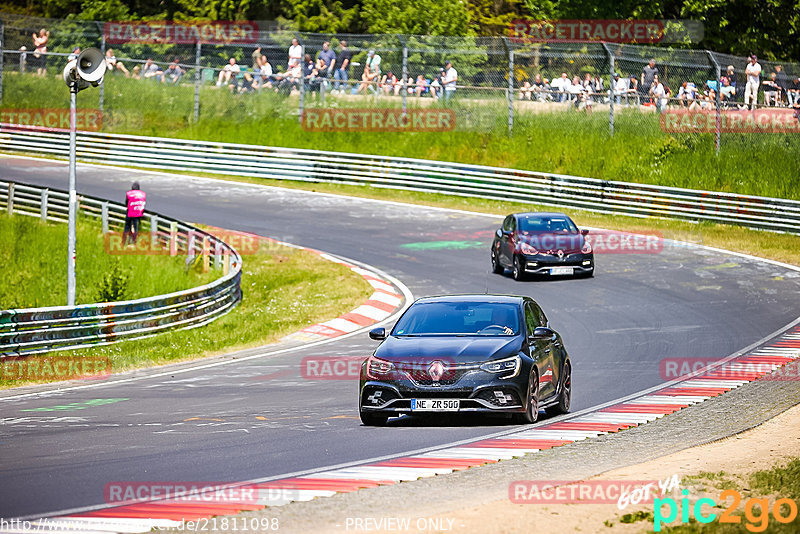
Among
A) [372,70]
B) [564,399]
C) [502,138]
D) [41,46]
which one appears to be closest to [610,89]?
[502,138]

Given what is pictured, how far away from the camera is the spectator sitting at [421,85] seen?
3847cm

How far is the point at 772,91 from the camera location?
3347cm

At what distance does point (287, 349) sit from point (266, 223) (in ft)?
44.7

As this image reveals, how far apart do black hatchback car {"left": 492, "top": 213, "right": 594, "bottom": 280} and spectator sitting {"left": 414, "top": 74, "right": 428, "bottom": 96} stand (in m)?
13.1

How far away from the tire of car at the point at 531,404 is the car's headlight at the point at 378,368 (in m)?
1.39

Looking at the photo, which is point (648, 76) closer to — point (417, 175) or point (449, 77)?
point (449, 77)

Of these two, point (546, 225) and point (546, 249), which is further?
point (546, 225)

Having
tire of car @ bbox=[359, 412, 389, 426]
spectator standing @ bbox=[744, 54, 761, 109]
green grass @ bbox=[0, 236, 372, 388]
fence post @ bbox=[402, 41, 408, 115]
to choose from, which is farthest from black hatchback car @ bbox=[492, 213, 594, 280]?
tire of car @ bbox=[359, 412, 389, 426]

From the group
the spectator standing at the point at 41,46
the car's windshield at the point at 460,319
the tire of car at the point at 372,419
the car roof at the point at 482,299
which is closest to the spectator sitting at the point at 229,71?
the spectator standing at the point at 41,46

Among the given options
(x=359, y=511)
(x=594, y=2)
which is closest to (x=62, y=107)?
(x=594, y=2)

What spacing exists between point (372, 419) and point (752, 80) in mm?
24059

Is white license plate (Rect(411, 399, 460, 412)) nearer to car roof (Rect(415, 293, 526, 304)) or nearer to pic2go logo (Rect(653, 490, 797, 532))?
car roof (Rect(415, 293, 526, 304))

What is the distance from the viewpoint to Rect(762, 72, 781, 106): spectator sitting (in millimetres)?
33375

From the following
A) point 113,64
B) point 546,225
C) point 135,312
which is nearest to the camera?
point 135,312
